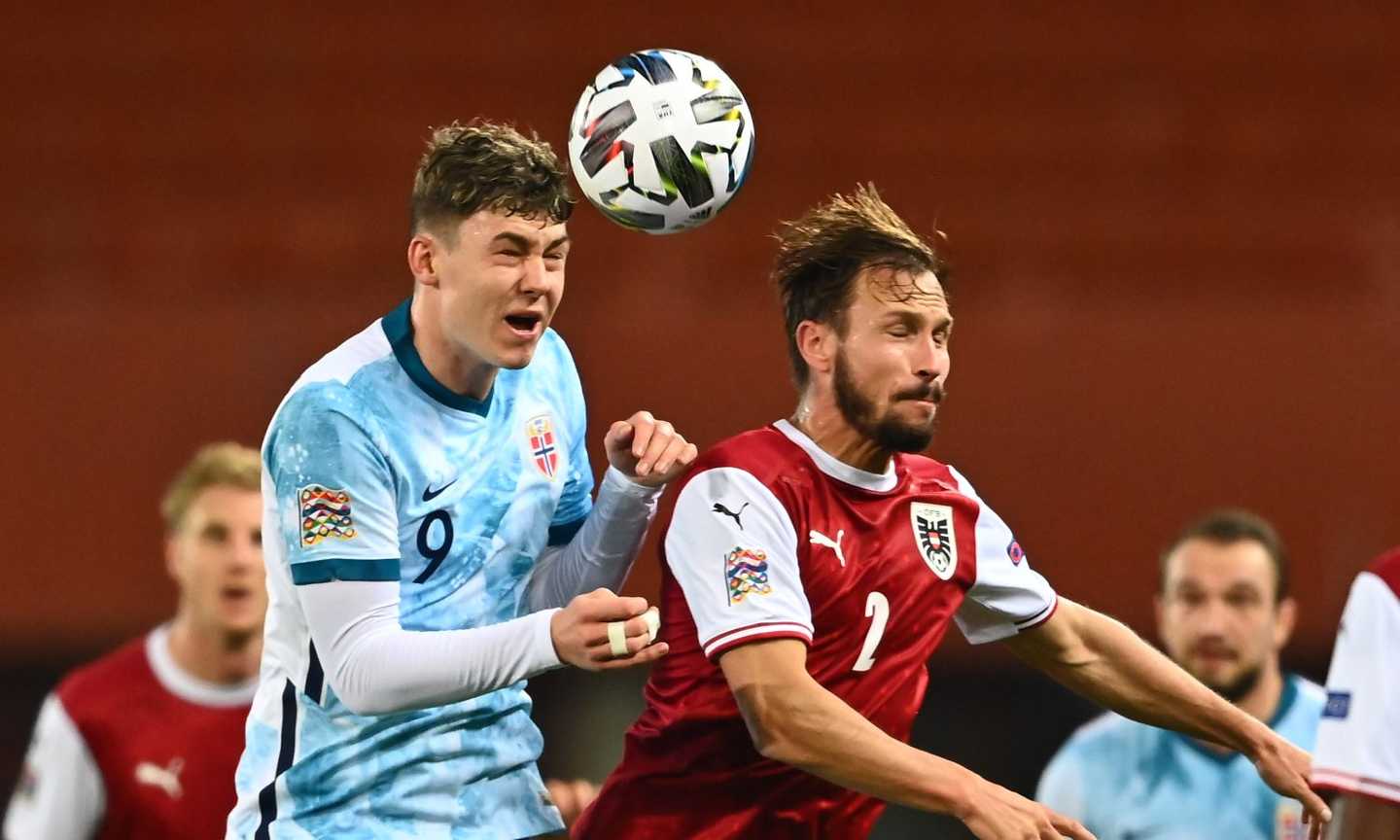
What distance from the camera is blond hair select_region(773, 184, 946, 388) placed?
4.10 meters

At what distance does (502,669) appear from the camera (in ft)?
11.9

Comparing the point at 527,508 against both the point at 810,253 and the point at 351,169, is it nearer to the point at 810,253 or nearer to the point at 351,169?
the point at 810,253

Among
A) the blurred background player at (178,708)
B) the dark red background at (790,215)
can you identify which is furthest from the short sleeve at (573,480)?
the dark red background at (790,215)

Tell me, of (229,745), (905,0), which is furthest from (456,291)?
(905,0)

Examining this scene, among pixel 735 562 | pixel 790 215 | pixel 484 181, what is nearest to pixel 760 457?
pixel 735 562

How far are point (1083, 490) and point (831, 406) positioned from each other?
17.0 ft

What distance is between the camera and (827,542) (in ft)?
13.0

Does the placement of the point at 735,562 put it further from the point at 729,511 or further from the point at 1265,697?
the point at 1265,697

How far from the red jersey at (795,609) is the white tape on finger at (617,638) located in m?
0.35

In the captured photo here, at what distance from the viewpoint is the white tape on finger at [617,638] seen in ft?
11.4

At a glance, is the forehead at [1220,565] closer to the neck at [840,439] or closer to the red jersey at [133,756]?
the neck at [840,439]

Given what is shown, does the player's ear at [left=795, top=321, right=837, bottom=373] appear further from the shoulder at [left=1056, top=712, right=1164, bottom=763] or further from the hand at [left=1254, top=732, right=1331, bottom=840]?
the shoulder at [left=1056, top=712, right=1164, bottom=763]

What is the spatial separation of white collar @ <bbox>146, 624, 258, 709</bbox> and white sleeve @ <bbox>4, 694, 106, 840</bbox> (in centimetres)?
33

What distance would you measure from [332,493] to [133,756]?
2.60 meters
